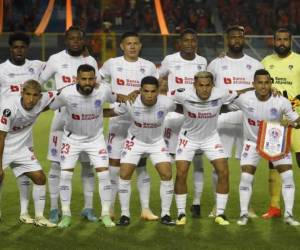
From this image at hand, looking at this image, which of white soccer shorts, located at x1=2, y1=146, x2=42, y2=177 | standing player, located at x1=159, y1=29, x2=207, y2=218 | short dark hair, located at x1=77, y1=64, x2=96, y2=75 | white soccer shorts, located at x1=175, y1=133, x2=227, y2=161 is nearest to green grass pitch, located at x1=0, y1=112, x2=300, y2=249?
standing player, located at x1=159, y1=29, x2=207, y2=218

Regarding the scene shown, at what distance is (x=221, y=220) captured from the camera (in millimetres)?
10258

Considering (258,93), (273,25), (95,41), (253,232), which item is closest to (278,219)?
(253,232)

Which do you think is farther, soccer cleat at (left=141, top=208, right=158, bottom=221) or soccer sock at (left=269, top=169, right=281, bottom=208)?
soccer sock at (left=269, top=169, right=281, bottom=208)

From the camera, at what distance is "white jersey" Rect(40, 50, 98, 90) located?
35.2 ft

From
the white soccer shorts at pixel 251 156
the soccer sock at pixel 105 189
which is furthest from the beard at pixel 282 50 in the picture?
the soccer sock at pixel 105 189

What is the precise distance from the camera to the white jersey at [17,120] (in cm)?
981

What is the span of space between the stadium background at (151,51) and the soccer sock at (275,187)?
30 centimetres

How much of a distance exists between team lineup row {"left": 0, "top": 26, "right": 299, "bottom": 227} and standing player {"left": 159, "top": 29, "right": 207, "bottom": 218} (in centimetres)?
1

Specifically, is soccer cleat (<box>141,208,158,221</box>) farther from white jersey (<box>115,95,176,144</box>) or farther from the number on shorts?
the number on shorts

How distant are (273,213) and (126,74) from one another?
8.22 feet

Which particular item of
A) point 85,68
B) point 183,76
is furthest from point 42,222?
point 183,76

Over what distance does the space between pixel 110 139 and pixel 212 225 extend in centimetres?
167

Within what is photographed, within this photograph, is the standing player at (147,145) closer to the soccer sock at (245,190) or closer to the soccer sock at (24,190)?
the soccer sock at (245,190)

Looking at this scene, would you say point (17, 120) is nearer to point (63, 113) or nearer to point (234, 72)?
point (63, 113)
